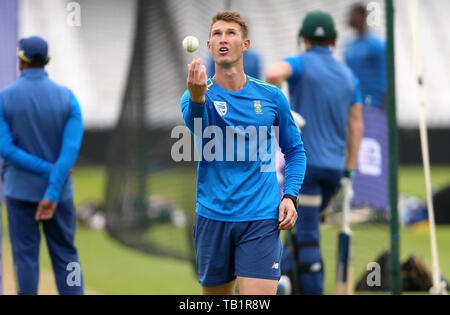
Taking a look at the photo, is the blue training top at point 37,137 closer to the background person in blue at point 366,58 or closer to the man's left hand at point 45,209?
the man's left hand at point 45,209

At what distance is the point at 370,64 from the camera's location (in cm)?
767

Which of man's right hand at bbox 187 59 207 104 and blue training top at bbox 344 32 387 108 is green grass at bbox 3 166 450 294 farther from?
man's right hand at bbox 187 59 207 104

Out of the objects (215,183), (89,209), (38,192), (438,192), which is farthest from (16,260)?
(438,192)

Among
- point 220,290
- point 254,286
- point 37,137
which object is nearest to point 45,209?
point 37,137

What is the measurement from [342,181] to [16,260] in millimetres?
2716

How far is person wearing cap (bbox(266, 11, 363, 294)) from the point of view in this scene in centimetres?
550

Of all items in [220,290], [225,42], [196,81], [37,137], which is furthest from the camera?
[37,137]

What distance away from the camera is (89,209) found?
1096 centimetres

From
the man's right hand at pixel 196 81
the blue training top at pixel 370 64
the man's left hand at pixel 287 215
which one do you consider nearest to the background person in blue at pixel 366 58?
the blue training top at pixel 370 64

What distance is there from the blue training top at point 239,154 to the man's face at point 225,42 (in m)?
0.18

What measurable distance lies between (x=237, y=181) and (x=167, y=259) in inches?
190

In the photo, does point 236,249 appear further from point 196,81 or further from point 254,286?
point 196,81

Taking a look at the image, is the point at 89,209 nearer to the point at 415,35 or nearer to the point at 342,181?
the point at 342,181

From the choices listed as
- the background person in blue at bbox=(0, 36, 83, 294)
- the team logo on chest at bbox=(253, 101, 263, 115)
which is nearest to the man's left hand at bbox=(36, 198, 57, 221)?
the background person in blue at bbox=(0, 36, 83, 294)
